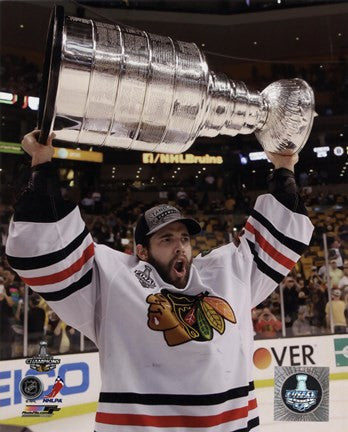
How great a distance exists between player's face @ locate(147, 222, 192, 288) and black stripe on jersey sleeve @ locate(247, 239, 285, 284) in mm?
169

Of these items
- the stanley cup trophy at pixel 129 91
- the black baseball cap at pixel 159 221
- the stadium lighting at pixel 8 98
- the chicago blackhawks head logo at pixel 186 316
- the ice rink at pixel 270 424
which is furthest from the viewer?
the stadium lighting at pixel 8 98

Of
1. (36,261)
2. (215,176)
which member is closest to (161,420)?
(36,261)

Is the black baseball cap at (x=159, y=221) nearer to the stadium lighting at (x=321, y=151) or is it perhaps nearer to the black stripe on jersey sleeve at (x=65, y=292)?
the black stripe on jersey sleeve at (x=65, y=292)

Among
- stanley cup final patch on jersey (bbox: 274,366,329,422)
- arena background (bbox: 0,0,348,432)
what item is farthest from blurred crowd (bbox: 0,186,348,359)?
stanley cup final patch on jersey (bbox: 274,366,329,422)

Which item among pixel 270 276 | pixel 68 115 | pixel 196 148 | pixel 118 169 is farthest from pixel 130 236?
pixel 68 115

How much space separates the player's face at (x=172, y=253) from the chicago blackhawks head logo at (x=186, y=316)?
0.05m

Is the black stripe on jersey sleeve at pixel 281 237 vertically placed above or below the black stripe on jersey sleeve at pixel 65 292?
above

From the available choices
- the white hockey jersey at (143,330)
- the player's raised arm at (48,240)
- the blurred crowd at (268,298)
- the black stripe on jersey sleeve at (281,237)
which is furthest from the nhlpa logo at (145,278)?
the blurred crowd at (268,298)

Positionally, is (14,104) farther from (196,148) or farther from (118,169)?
(196,148)

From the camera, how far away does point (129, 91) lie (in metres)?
0.93

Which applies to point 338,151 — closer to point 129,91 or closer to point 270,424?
point 270,424

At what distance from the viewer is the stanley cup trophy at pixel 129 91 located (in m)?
0.89

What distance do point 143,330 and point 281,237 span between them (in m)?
0.41

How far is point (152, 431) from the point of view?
0.96 m
